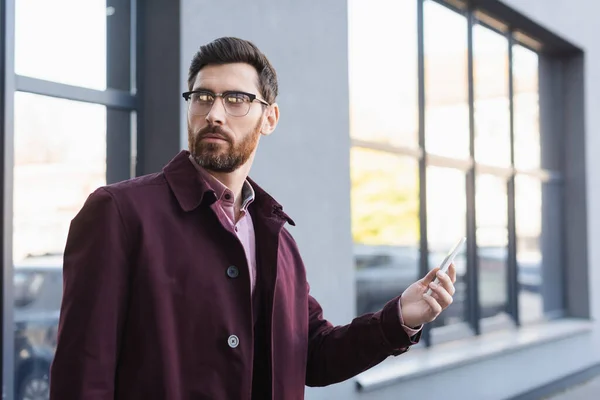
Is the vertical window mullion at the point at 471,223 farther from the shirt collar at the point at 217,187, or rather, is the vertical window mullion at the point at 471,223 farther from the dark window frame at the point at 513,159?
the shirt collar at the point at 217,187

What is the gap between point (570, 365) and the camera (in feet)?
21.4

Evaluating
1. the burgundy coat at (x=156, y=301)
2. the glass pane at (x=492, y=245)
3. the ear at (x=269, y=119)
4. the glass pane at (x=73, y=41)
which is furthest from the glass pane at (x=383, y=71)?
the burgundy coat at (x=156, y=301)

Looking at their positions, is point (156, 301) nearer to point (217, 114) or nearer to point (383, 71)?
point (217, 114)

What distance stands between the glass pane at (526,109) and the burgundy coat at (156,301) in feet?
17.8

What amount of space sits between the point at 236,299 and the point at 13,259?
1484 millimetres

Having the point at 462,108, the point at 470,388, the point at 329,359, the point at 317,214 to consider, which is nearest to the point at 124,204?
the point at 329,359

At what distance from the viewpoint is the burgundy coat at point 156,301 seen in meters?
1.47

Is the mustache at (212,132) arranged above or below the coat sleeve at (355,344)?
above

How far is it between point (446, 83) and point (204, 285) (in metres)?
→ 4.34

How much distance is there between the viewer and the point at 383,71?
4.90 m

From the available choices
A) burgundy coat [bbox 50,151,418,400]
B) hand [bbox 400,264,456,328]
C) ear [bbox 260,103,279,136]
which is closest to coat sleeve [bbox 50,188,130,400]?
burgundy coat [bbox 50,151,418,400]

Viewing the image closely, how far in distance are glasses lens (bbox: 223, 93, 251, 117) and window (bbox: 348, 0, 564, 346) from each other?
108 inches

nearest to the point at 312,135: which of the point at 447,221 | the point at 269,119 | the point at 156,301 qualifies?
the point at 269,119

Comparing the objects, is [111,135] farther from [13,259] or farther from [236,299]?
[236,299]
